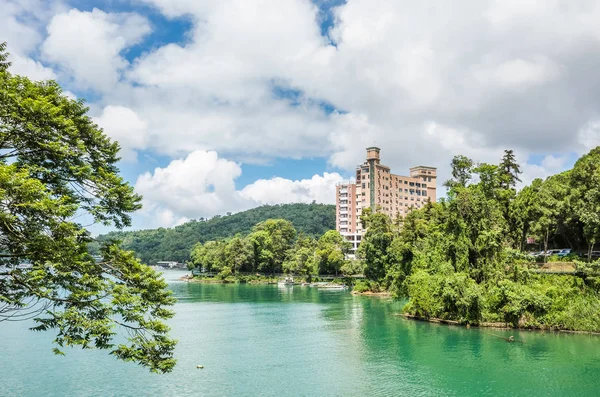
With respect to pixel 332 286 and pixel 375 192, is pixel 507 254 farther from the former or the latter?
pixel 375 192

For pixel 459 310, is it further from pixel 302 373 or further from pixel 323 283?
pixel 323 283

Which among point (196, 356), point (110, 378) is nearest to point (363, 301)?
point (196, 356)

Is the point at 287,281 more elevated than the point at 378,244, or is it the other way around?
the point at 378,244

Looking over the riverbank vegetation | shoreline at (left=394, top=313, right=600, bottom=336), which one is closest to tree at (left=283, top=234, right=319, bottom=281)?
the riverbank vegetation

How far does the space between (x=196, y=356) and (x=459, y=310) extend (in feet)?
70.7

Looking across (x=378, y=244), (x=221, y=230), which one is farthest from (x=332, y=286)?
(x=221, y=230)

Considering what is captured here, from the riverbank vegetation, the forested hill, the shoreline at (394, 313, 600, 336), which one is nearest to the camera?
the shoreline at (394, 313, 600, 336)

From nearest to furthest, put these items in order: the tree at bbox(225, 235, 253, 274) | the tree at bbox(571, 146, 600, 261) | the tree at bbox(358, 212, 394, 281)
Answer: the tree at bbox(571, 146, 600, 261) < the tree at bbox(358, 212, 394, 281) < the tree at bbox(225, 235, 253, 274)

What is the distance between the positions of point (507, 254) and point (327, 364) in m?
20.3

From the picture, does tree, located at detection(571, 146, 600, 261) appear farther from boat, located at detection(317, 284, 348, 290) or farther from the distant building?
the distant building

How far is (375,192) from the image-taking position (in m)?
105

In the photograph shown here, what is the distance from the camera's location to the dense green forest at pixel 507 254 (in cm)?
3491

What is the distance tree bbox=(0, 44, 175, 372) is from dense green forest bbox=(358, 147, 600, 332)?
95.8 feet

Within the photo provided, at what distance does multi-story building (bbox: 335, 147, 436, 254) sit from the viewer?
106 meters
